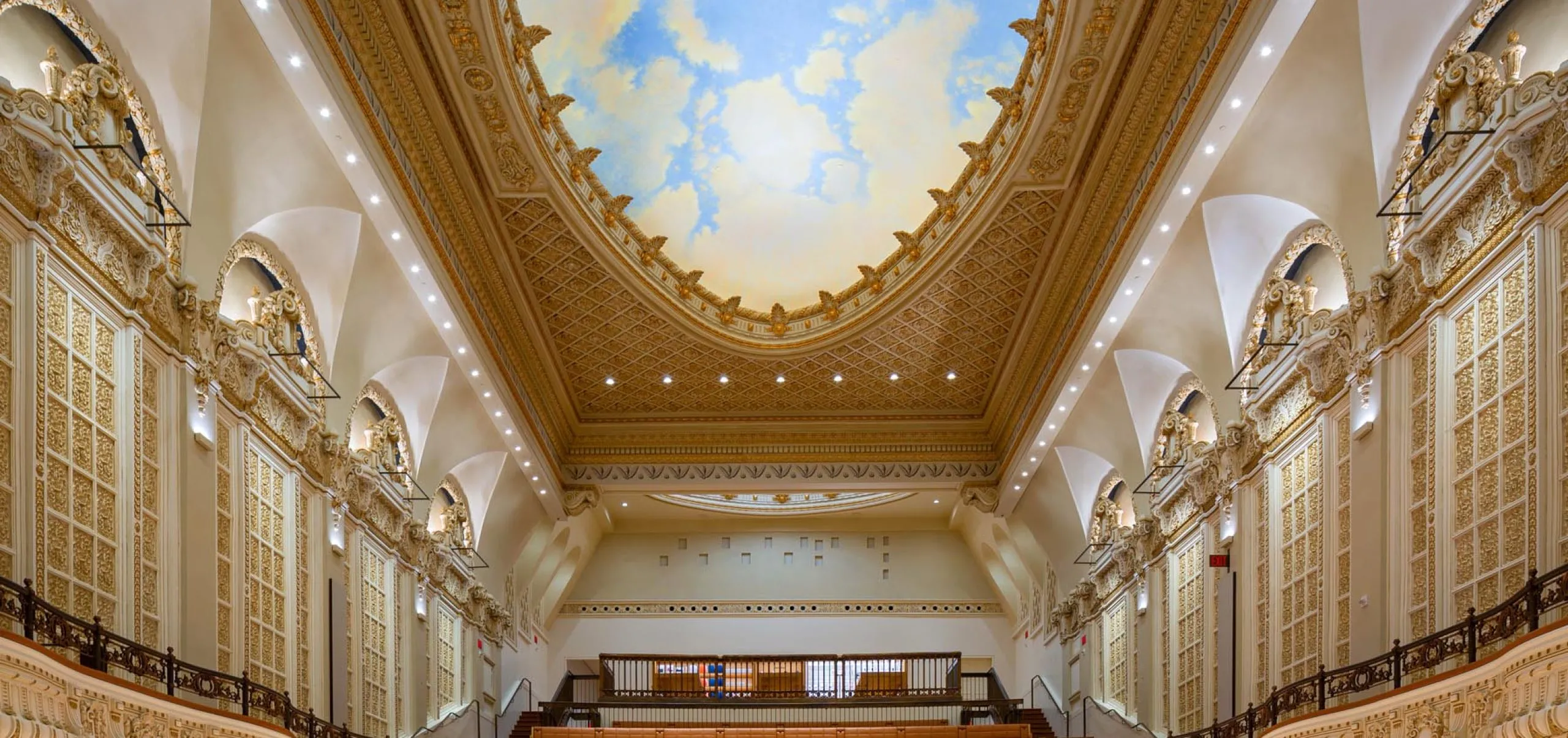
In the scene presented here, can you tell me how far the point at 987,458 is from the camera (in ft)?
84.4

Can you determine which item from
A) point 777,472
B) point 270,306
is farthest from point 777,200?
point 270,306

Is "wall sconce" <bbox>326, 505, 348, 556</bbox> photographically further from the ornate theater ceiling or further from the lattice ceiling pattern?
the lattice ceiling pattern

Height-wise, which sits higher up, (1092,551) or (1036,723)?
(1092,551)

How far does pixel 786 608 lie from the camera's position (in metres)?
31.2

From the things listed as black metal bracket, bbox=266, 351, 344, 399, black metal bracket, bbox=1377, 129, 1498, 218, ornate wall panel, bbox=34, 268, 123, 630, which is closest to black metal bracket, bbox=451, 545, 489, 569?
black metal bracket, bbox=266, 351, 344, 399

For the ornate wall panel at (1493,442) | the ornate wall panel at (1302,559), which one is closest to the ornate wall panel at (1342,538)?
the ornate wall panel at (1302,559)

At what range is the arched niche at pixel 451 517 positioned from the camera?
21.5 meters

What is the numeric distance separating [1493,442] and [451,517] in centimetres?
1600

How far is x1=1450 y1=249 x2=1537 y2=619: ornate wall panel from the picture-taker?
926 centimetres

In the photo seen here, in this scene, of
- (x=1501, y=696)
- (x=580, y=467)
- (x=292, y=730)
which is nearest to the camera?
(x=1501, y=696)

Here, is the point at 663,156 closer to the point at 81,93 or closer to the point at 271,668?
the point at 271,668

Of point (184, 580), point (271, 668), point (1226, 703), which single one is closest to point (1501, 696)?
point (1226, 703)

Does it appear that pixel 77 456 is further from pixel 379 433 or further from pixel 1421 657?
pixel 1421 657

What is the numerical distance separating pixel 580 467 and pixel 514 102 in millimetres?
11629
